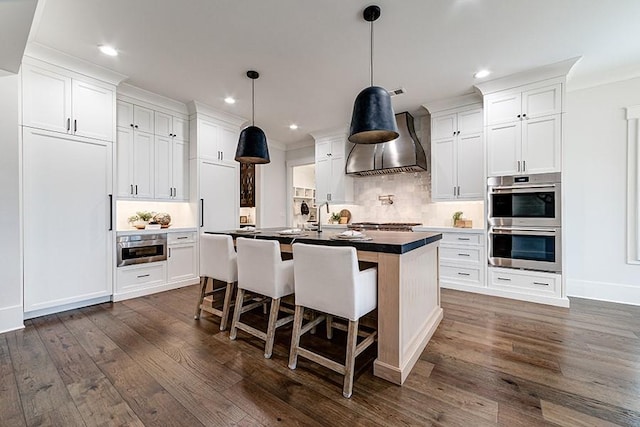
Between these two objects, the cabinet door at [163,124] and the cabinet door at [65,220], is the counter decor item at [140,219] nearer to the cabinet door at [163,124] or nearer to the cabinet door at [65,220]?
the cabinet door at [65,220]

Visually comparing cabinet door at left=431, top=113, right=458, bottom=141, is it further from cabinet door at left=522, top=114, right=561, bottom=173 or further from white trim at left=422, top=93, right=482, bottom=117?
cabinet door at left=522, top=114, right=561, bottom=173

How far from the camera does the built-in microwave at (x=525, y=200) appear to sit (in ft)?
11.1

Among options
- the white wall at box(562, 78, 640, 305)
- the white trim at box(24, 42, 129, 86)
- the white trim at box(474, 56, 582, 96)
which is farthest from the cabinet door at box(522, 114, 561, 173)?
the white trim at box(24, 42, 129, 86)

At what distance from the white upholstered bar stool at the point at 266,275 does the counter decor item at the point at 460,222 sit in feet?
10.0

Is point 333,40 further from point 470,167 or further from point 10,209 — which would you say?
point 10,209

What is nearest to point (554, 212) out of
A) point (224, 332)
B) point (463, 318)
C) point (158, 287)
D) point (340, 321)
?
point (463, 318)

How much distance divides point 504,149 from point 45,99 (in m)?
5.39

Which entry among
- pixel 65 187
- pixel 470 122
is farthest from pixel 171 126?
pixel 470 122

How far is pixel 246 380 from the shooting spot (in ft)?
6.15

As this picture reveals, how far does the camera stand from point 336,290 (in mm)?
1828

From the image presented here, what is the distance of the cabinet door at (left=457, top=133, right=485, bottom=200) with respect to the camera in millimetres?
4004

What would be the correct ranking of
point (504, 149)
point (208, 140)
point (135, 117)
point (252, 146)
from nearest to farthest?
1. point (252, 146)
2. point (504, 149)
3. point (135, 117)
4. point (208, 140)

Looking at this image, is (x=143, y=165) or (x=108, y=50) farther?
(x=143, y=165)

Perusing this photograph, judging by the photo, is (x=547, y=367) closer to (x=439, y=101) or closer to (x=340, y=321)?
(x=340, y=321)
